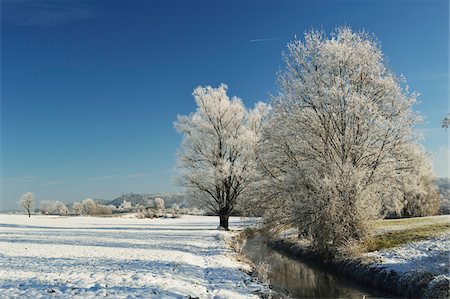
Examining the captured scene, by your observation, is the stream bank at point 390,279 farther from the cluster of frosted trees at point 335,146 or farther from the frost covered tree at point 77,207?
the frost covered tree at point 77,207

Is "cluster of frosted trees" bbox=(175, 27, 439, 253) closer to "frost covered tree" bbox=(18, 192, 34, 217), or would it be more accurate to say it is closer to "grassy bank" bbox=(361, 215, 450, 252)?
"grassy bank" bbox=(361, 215, 450, 252)

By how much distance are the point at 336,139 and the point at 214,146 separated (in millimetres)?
15393

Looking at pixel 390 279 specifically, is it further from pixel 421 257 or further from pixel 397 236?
pixel 397 236

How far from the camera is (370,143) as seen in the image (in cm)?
1875

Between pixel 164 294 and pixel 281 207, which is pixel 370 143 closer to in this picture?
pixel 281 207

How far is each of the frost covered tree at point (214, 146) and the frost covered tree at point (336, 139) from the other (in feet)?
41.6

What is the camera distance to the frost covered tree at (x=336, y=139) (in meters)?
17.2

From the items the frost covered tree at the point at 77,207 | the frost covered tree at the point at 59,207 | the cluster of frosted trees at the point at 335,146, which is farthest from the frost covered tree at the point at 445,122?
the frost covered tree at the point at 59,207

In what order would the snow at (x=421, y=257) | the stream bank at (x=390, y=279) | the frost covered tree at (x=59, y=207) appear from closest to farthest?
the stream bank at (x=390, y=279), the snow at (x=421, y=257), the frost covered tree at (x=59, y=207)

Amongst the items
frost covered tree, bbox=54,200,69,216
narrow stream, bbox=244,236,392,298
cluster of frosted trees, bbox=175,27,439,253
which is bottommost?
frost covered tree, bbox=54,200,69,216

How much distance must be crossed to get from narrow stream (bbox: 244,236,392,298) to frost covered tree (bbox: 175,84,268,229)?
43.4ft

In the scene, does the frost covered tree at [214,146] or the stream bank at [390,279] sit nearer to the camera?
the stream bank at [390,279]

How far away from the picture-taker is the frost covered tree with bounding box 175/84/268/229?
32875 millimetres

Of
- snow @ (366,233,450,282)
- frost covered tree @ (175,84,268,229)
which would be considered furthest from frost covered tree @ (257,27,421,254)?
frost covered tree @ (175,84,268,229)
